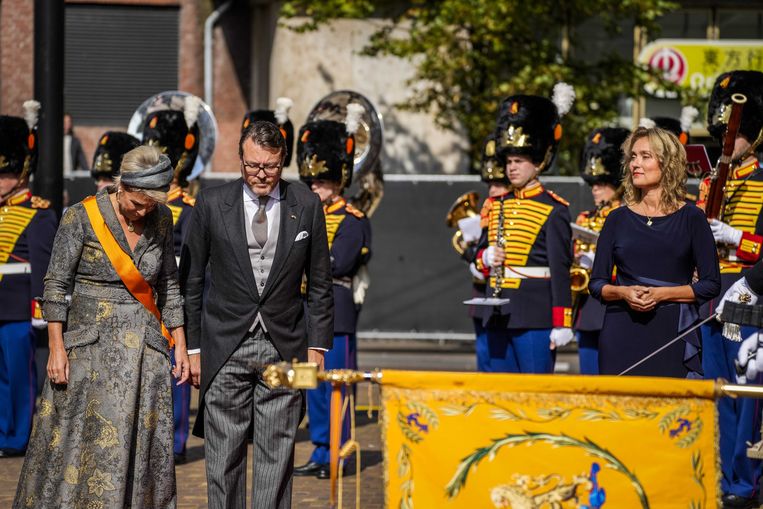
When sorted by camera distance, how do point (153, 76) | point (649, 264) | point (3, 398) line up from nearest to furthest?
point (649, 264)
point (3, 398)
point (153, 76)

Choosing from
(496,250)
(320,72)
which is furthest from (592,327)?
(320,72)

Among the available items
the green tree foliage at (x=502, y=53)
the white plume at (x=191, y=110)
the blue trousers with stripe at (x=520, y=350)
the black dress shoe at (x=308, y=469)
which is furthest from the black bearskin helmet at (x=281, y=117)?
the green tree foliage at (x=502, y=53)

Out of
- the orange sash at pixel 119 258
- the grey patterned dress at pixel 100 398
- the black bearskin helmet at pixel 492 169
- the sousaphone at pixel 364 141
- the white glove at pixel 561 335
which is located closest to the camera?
the grey patterned dress at pixel 100 398

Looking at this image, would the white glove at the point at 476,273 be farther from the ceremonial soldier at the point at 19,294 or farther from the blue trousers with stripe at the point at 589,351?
the ceremonial soldier at the point at 19,294

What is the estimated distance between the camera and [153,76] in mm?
21031

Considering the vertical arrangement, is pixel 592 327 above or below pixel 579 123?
below

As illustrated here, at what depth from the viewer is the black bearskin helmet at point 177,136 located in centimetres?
1009

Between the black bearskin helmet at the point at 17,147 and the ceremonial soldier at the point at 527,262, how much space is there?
128 inches

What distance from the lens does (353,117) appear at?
10391mm

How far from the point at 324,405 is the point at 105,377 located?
2.99 metres

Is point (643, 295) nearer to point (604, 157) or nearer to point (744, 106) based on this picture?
point (744, 106)

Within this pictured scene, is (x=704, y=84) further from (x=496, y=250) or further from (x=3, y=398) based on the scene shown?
(x=3, y=398)

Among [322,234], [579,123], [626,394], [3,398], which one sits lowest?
[3,398]

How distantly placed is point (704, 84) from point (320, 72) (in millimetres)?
Result: 5123
